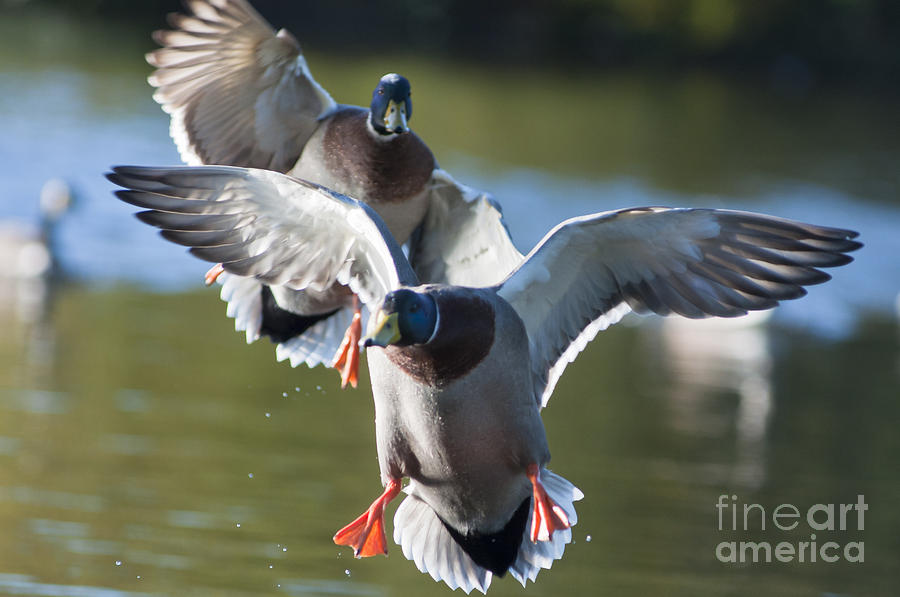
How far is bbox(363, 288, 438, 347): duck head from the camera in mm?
4137

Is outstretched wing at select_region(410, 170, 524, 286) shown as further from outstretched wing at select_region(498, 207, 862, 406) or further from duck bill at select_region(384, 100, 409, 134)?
outstretched wing at select_region(498, 207, 862, 406)

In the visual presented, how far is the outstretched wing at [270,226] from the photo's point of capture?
4742 millimetres

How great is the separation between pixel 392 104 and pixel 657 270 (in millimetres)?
1200

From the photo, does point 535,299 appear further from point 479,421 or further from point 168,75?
point 168,75

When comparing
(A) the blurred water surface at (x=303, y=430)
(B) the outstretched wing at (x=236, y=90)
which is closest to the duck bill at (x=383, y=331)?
(B) the outstretched wing at (x=236, y=90)

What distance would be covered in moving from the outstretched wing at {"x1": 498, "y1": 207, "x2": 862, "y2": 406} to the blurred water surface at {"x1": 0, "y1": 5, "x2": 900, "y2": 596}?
1.70 m

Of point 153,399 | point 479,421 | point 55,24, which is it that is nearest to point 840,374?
point 153,399

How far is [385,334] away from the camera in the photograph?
163 inches

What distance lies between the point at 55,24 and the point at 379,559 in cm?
2832

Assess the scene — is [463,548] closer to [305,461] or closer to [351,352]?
[351,352]

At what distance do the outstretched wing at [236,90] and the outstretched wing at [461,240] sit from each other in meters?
0.61

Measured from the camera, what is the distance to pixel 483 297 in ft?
15.2

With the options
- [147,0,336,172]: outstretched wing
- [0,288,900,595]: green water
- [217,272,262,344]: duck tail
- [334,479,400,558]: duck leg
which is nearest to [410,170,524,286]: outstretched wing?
[147,0,336,172]: outstretched wing

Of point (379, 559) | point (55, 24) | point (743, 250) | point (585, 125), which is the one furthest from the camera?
point (55, 24)
